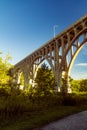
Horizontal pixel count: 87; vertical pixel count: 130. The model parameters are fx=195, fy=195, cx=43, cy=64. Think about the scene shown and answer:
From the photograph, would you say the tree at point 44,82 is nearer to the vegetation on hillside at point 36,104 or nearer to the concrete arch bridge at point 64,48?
the vegetation on hillside at point 36,104

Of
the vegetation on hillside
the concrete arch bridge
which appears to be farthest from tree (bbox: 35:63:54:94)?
the concrete arch bridge

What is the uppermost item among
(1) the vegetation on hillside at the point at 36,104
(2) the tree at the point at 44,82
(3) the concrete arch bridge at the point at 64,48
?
(3) the concrete arch bridge at the point at 64,48

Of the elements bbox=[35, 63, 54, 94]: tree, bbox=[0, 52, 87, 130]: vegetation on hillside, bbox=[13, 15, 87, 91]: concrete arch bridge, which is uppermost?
bbox=[13, 15, 87, 91]: concrete arch bridge

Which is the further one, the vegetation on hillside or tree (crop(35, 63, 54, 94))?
tree (crop(35, 63, 54, 94))

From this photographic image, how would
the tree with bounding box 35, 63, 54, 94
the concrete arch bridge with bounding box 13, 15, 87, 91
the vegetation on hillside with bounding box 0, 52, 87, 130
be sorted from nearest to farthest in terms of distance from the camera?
the vegetation on hillside with bounding box 0, 52, 87, 130 → the tree with bounding box 35, 63, 54, 94 → the concrete arch bridge with bounding box 13, 15, 87, 91

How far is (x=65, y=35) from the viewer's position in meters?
36.2

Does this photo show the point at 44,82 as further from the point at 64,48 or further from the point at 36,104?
the point at 64,48

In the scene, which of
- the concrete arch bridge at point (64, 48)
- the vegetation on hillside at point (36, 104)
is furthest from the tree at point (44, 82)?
the concrete arch bridge at point (64, 48)

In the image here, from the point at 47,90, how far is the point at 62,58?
53.1 feet

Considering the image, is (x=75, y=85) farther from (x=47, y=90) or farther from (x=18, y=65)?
(x=47, y=90)

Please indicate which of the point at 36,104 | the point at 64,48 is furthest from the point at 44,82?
the point at 64,48

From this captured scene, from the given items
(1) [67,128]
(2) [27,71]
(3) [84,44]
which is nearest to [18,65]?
(2) [27,71]

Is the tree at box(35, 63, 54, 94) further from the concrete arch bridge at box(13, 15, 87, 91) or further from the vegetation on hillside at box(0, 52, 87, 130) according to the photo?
the concrete arch bridge at box(13, 15, 87, 91)

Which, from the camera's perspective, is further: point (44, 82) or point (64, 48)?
point (64, 48)
